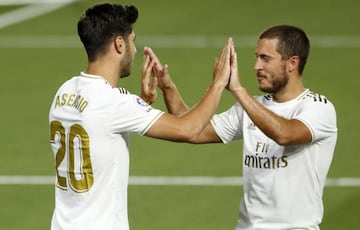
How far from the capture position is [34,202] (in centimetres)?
1248

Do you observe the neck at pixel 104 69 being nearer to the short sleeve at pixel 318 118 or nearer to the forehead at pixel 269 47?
the forehead at pixel 269 47

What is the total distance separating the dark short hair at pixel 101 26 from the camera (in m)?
7.82

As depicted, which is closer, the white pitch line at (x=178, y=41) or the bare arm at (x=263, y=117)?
the bare arm at (x=263, y=117)

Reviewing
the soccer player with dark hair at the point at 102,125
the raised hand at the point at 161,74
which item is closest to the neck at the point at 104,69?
the soccer player with dark hair at the point at 102,125

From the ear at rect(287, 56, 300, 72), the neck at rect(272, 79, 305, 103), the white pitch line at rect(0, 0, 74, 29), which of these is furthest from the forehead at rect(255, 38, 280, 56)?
the white pitch line at rect(0, 0, 74, 29)

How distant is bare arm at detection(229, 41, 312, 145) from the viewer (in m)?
8.09

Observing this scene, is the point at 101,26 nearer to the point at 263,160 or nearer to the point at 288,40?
the point at 288,40

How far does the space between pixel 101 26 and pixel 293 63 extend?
63.4 inches

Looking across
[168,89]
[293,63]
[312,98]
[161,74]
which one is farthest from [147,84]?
[312,98]

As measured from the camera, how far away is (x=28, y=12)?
914 inches

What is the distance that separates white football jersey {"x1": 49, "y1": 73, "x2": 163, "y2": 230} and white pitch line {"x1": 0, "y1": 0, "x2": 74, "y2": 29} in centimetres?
1425

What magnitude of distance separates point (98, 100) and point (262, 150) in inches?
58.6

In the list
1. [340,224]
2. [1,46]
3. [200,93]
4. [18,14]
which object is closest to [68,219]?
[340,224]

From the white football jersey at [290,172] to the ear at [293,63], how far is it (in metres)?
0.22
